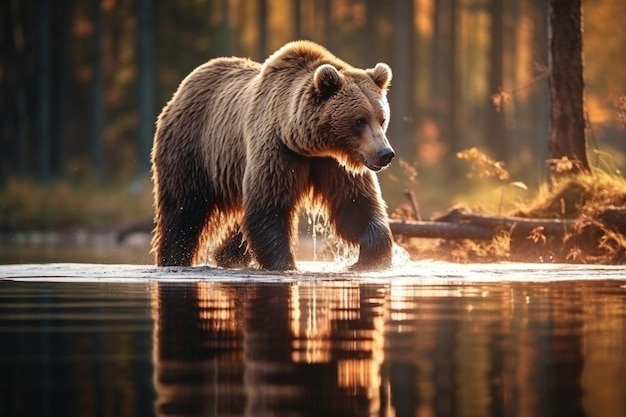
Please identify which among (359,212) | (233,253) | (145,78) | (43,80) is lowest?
(233,253)

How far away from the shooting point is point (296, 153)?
1230 cm

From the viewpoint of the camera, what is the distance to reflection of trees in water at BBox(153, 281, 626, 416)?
15.5ft

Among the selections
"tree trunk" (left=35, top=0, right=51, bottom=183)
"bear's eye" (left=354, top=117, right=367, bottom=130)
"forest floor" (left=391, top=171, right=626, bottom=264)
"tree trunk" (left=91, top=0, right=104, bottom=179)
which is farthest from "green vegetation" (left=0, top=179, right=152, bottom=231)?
"bear's eye" (left=354, top=117, right=367, bottom=130)

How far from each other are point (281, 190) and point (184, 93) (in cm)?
261

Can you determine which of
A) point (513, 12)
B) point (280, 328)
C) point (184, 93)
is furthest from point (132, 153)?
point (280, 328)

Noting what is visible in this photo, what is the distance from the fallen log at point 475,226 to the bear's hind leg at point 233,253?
1.63 metres

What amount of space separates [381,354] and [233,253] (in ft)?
27.1

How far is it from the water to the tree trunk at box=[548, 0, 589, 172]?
462 cm

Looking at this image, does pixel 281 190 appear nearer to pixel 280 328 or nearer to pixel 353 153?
pixel 353 153

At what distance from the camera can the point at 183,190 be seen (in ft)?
45.3

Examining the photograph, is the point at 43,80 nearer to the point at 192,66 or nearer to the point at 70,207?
the point at 70,207

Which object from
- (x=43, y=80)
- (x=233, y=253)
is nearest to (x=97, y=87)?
(x=43, y=80)

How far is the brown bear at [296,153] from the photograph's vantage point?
12.0m

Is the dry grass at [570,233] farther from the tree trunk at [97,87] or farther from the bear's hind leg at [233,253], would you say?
the tree trunk at [97,87]
